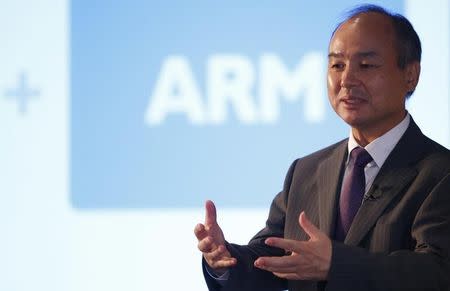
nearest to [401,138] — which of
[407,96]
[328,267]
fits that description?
[407,96]

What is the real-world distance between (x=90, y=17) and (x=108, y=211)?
80 cm

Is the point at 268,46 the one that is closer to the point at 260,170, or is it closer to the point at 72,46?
the point at 260,170

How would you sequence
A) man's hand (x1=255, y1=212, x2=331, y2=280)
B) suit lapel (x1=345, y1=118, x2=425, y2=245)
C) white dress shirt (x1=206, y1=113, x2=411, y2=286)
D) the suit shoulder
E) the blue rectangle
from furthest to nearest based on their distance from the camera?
the blue rectangle, the suit shoulder, white dress shirt (x1=206, y1=113, x2=411, y2=286), suit lapel (x1=345, y1=118, x2=425, y2=245), man's hand (x1=255, y1=212, x2=331, y2=280)

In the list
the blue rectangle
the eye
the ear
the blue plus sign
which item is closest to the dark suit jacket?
the ear

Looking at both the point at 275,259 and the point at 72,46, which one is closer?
the point at 275,259

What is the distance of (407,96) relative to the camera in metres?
2.26

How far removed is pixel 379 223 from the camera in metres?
2.01

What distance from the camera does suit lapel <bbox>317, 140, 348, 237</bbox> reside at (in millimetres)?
2126

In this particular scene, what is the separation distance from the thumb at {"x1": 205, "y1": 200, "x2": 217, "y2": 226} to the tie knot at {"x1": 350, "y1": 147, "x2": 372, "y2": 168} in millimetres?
382

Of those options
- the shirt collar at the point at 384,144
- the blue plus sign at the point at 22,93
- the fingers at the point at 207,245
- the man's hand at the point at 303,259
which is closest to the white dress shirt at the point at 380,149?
the shirt collar at the point at 384,144

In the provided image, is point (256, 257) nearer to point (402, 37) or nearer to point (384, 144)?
point (384, 144)

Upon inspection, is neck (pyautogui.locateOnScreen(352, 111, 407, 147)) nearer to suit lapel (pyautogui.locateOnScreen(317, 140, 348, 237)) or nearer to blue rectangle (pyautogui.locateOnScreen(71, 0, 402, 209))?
suit lapel (pyautogui.locateOnScreen(317, 140, 348, 237))

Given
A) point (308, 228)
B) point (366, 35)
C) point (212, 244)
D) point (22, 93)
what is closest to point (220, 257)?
point (212, 244)

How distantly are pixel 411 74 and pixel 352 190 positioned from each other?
35 cm
